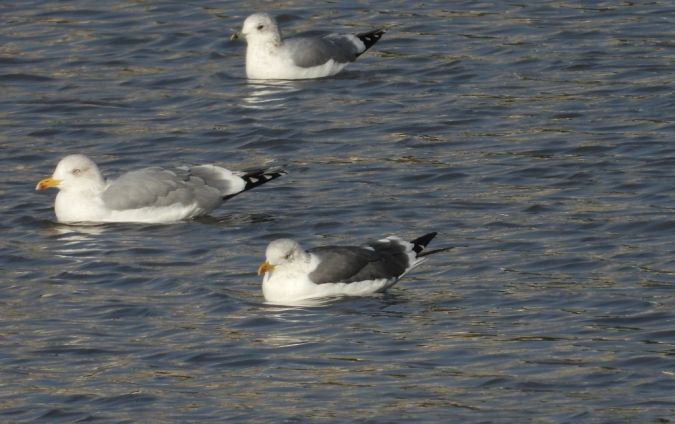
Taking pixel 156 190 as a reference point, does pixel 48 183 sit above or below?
above

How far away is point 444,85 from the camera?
71.5 feet

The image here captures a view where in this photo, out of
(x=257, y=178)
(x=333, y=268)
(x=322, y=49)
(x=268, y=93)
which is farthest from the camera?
(x=322, y=49)

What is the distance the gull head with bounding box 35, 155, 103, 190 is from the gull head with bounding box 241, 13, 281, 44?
5.69 metres

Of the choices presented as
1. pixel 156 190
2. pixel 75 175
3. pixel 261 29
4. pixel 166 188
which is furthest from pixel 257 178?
pixel 261 29

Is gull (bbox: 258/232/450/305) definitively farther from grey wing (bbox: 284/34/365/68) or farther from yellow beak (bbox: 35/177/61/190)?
grey wing (bbox: 284/34/365/68)

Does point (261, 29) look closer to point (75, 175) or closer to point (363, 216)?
point (75, 175)

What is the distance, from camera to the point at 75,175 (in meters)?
17.2

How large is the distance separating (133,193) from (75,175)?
0.59 m

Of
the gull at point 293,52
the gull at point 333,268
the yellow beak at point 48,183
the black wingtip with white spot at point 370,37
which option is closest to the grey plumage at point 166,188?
the yellow beak at point 48,183

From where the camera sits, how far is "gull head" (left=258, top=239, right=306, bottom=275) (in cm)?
1430

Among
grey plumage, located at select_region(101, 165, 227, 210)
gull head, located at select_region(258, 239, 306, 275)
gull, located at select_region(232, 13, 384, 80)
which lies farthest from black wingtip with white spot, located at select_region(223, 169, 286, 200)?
gull, located at select_region(232, 13, 384, 80)

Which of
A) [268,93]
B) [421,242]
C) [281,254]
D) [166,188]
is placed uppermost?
[281,254]

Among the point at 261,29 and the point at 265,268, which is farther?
the point at 261,29

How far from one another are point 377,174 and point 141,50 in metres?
6.51
